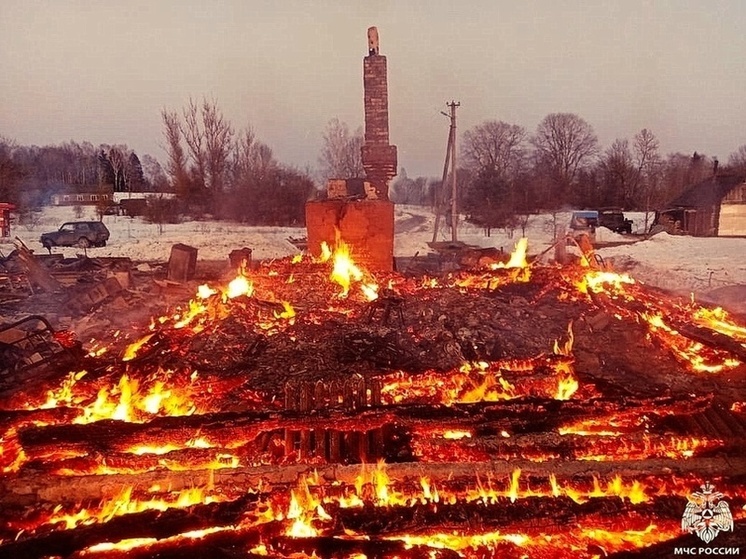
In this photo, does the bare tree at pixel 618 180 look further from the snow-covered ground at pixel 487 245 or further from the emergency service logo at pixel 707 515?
the emergency service logo at pixel 707 515

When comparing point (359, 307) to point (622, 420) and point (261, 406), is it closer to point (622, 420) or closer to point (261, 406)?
point (261, 406)

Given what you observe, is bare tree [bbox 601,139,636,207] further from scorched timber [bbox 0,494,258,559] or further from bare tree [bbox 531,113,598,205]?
scorched timber [bbox 0,494,258,559]

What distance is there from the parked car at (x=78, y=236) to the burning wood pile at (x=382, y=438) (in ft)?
66.9

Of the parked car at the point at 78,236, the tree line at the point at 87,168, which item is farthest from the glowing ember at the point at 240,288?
the tree line at the point at 87,168

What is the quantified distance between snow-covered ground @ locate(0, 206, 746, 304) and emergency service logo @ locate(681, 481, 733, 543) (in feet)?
36.2

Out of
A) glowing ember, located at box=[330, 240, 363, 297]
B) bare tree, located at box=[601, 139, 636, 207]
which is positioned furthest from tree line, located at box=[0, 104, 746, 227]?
glowing ember, located at box=[330, 240, 363, 297]

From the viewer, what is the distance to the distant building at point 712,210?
107 ft

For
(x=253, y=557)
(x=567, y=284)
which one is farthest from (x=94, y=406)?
(x=567, y=284)

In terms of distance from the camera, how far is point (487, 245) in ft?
87.9

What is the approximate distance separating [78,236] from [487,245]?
20850 mm

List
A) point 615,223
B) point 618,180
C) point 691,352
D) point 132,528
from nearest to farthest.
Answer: point 132,528
point 691,352
point 615,223
point 618,180

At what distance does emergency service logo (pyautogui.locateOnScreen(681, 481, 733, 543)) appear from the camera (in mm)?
3344

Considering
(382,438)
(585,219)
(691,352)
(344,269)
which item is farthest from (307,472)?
(585,219)

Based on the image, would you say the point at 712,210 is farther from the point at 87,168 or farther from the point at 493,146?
the point at 87,168
